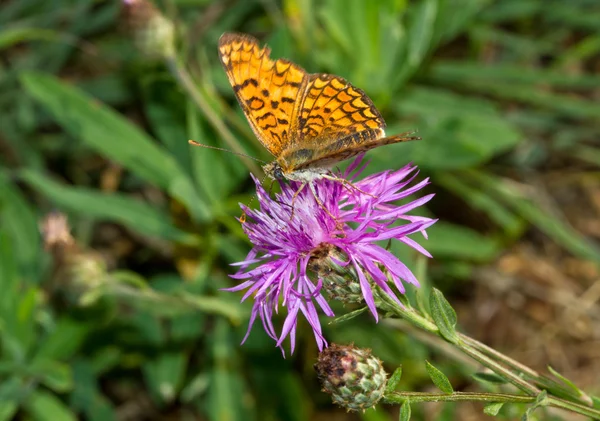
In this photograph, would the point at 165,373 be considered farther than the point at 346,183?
Yes

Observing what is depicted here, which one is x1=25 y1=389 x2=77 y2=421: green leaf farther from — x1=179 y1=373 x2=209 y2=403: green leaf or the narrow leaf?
the narrow leaf

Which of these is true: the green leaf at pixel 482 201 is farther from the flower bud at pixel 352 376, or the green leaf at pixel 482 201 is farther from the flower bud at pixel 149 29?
the flower bud at pixel 352 376

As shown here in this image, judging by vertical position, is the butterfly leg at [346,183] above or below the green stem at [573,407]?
above

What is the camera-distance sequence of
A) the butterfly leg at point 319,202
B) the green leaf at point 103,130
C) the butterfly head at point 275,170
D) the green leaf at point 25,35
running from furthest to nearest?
the green leaf at point 25,35 → the green leaf at point 103,130 → the butterfly head at point 275,170 → the butterfly leg at point 319,202

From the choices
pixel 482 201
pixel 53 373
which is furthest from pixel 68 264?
pixel 482 201

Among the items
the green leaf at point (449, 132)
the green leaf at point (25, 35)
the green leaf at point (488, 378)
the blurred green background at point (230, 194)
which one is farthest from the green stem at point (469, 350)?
the green leaf at point (25, 35)

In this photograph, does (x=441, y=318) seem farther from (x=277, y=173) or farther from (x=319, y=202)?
(x=277, y=173)
